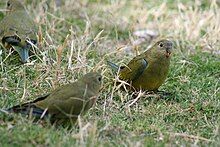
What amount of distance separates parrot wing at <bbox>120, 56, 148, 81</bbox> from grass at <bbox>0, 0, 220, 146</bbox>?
0.54ft

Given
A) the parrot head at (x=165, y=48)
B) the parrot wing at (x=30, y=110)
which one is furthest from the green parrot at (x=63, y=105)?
the parrot head at (x=165, y=48)

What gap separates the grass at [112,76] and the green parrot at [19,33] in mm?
124

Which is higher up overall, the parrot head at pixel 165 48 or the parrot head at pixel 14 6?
the parrot head at pixel 14 6

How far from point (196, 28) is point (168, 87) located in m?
1.73

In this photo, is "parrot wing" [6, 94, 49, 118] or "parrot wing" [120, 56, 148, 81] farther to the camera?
"parrot wing" [120, 56, 148, 81]

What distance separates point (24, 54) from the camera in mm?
6340

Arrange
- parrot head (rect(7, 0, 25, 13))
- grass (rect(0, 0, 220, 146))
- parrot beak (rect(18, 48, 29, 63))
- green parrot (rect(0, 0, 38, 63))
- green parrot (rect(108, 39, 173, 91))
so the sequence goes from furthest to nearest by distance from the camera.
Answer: parrot head (rect(7, 0, 25, 13)) → green parrot (rect(0, 0, 38, 63)) → parrot beak (rect(18, 48, 29, 63)) → green parrot (rect(108, 39, 173, 91)) → grass (rect(0, 0, 220, 146))

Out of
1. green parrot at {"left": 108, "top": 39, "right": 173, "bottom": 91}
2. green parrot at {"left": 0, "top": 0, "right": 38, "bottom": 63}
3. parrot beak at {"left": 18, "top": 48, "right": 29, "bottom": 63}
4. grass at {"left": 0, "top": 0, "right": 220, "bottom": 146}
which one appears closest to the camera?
grass at {"left": 0, "top": 0, "right": 220, "bottom": 146}

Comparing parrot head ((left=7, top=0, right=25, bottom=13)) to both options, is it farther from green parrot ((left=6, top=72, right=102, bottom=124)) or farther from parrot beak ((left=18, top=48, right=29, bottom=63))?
green parrot ((left=6, top=72, right=102, bottom=124))

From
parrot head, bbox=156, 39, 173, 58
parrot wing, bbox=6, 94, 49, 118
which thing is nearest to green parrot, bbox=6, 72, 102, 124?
parrot wing, bbox=6, 94, 49, 118

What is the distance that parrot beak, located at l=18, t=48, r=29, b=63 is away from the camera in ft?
20.6

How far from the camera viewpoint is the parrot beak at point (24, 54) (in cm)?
629

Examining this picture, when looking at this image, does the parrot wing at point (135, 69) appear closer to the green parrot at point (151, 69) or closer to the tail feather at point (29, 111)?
the green parrot at point (151, 69)

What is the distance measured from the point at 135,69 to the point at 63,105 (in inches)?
54.7
